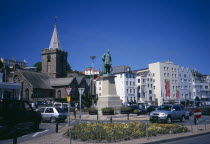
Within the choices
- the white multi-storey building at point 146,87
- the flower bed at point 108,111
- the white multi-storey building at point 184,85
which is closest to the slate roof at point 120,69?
the white multi-storey building at point 146,87

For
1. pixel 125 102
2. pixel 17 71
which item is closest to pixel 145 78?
pixel 125 102

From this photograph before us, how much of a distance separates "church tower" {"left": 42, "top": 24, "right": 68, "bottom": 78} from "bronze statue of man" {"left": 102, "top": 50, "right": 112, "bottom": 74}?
46.3 m

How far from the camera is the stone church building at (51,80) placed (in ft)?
207

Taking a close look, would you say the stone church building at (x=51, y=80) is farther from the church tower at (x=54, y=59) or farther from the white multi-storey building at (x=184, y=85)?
the white multi-storey building at (x=184, y=85)

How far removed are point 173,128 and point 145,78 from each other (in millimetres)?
63693

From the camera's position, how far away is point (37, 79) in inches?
2680

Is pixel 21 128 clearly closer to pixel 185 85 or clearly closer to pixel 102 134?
pixel 102 134

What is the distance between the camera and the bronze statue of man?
101ft

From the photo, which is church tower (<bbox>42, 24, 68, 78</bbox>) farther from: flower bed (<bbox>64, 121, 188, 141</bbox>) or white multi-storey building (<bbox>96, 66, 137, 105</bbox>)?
flower bed (<bbox>64, 121, 188, 141</bbox>)

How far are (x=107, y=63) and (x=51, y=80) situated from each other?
4561 centimetres

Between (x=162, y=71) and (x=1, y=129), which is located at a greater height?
(x=162, y=71)

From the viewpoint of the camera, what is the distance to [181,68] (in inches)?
3433

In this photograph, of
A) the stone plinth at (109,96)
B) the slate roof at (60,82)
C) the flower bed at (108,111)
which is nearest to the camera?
the flower bed at (108,111)

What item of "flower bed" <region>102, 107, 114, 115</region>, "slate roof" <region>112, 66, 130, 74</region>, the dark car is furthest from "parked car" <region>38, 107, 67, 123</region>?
"slate roof" <region>112, 66, 130, 74</region>
